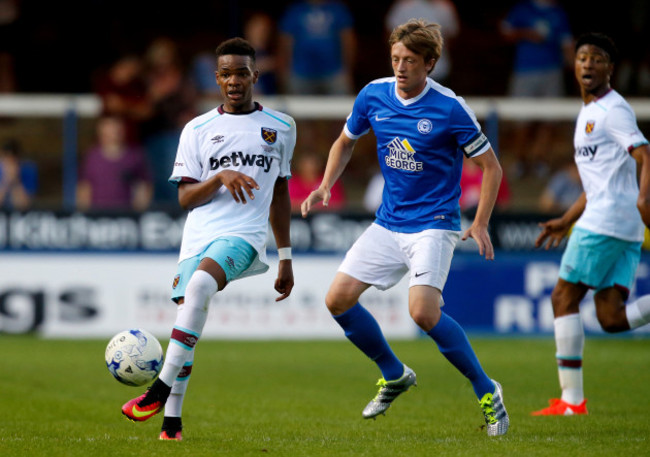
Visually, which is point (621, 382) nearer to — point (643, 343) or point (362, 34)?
point (643, 343)

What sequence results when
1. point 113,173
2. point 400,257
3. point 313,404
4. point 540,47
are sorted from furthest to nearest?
point 540,47, point 113,173, point 313,404, point 400,257

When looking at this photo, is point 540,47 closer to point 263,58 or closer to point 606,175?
point 263,58

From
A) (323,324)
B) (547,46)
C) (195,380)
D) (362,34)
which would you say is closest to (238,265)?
(195,380)

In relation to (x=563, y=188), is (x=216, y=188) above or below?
above

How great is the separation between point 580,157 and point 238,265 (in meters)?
2.87

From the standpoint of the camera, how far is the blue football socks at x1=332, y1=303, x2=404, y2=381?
22.1ft

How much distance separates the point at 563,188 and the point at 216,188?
9072 millimetres

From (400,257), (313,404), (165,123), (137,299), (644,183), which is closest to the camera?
(400,257)

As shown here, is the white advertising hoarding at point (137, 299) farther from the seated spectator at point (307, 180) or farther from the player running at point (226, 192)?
the player running at point (226, 192)

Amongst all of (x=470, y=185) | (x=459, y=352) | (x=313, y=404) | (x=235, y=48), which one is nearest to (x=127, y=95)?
(x=470, y=185)

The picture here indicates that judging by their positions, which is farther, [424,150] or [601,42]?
[601,42]

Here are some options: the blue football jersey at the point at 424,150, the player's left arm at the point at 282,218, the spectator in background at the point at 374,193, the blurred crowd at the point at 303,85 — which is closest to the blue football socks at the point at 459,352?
the blue football jersey at the point at 424,150

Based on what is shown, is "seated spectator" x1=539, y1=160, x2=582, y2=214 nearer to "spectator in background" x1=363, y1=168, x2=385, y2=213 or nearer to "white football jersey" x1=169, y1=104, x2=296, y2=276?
"spectator in background" x1=363, y1=168, x2=385, y2=213

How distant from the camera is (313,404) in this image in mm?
8234
